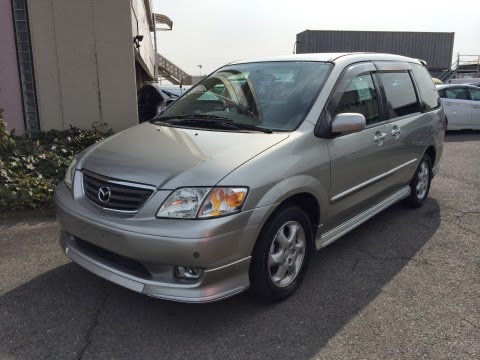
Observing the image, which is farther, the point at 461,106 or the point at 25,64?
the point at 461,106

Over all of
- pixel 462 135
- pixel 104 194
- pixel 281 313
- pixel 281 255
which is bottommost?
pixel 462 135

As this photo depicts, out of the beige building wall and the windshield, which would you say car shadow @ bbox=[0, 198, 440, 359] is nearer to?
the windshield

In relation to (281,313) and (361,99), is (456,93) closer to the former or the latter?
(361,99)

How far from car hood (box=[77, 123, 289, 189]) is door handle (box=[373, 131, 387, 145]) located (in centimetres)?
113

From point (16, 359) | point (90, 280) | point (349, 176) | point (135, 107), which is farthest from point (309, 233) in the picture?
point (135, 107)

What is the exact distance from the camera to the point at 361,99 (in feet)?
12.8

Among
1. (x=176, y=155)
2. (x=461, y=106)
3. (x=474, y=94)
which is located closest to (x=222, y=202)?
(x=176, y=155)

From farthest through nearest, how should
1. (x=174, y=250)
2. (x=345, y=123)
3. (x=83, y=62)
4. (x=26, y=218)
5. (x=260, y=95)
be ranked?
(x=83, y=62) < (x=26, y=218) < (x=260, y=95) < (x=345, y=123) < (x=174, y=250)

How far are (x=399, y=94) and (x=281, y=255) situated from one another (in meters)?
2.47

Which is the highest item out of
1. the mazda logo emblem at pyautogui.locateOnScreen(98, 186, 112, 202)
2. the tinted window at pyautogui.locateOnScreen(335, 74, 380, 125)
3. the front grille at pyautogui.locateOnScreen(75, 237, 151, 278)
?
the tinted window at pyautogui.locateOnScreen(335, 74, 380, 125)

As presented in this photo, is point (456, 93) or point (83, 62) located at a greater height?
point (83, 62)

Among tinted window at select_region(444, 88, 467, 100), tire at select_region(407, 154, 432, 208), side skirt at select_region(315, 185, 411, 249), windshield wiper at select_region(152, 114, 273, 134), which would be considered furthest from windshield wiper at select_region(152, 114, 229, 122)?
tinted window at select_region(444, 88, 467, 100)

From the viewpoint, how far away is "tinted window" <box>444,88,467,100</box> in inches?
481

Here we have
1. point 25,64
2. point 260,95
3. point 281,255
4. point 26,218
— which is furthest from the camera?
point 25,64
